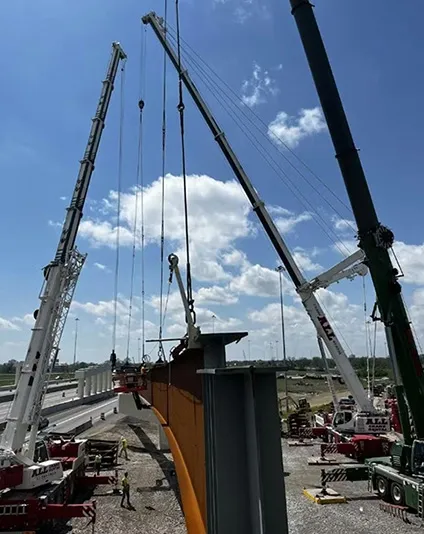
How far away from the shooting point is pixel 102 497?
730 inches

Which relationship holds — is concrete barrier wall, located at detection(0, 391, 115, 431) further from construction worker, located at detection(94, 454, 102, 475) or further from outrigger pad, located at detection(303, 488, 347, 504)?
outrigger pad, located at detection(303, 488, 347, 504)

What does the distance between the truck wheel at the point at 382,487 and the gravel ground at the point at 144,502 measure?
7899mm

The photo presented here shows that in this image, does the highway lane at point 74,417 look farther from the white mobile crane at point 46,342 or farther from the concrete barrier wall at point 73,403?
the white mobile crane at point 46,342

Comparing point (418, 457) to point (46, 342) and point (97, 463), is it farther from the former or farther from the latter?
point (97, 463)

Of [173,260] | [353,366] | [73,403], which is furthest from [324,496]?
[73,403]

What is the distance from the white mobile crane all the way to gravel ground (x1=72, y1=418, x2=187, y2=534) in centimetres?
250

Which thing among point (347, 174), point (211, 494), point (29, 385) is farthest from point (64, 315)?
point (211, 494)

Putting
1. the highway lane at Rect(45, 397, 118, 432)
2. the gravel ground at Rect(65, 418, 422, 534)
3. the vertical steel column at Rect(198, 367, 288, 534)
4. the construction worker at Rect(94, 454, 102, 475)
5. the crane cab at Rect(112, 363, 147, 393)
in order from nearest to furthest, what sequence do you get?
the vertical steel column at Rect(198, 367, 288, 534) < the gravel ground at Rect(65, 418, 422, 534) < the crane cab at Rect(112, 363, 147, 393) < the construction worker at Rect(94, 454, 102, 475) < the highway lane at Rect(45, 397, 118, 432)

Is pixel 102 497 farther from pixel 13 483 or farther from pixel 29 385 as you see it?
pixel 29 385

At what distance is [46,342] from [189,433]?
10.2 m

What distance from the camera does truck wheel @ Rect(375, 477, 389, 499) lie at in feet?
55.9

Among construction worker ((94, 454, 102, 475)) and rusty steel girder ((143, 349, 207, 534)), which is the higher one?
rusty steel girder ((143, 349, 207, 534))

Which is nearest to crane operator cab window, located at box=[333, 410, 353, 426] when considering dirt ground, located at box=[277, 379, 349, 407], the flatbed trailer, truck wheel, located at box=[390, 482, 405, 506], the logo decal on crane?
the logo decal on crane

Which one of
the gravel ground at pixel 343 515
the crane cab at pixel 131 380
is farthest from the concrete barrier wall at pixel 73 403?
the gravel ground at pixel 343 515
